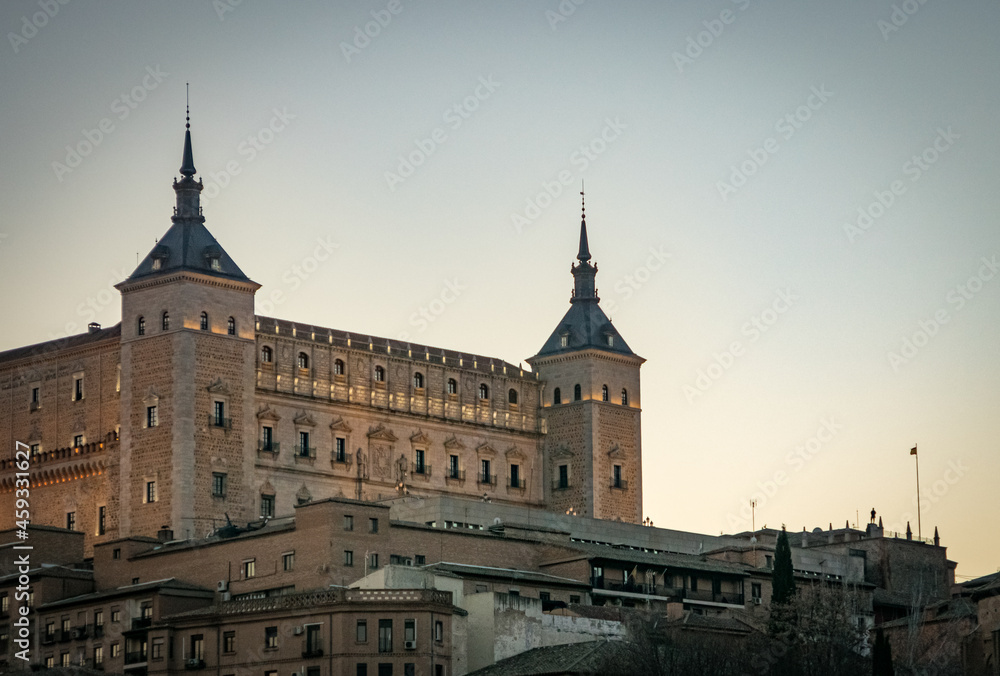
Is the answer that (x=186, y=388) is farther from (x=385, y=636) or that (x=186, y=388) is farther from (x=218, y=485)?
(x=385, y=636)

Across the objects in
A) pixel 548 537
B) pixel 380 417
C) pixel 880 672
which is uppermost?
pixel 380 417

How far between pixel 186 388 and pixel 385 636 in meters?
27.6

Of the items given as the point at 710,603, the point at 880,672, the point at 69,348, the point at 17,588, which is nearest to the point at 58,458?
the point at 69,348

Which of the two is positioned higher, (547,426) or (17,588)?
(547,426)

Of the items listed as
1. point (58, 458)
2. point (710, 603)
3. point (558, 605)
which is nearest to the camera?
point (558, 605)

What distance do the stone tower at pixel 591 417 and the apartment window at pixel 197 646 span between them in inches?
1505

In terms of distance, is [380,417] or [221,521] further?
→ [380,417]

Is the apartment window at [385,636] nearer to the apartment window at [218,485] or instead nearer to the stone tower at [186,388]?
the stone tower at [186,388]

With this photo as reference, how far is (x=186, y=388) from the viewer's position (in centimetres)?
11906

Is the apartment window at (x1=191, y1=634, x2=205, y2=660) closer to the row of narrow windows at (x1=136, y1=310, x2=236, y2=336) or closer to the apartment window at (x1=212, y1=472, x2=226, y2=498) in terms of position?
the apartment window at (x1=212, y1=472, x2=226, y2=498)

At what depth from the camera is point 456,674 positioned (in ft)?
317

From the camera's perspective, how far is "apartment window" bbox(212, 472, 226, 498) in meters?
119

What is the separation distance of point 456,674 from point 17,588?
2407cm

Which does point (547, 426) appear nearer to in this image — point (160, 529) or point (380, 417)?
point (380, 417)
